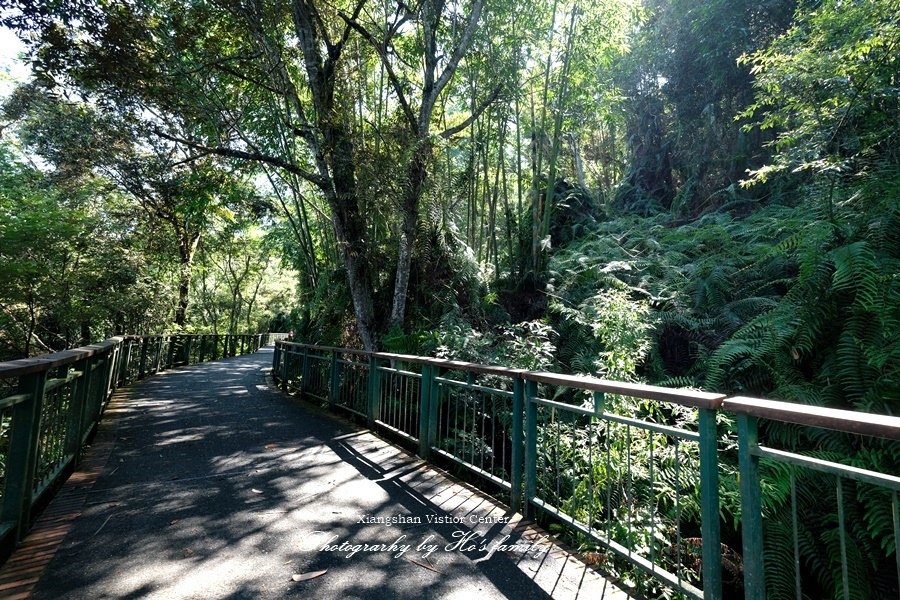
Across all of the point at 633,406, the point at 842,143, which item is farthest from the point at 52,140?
the point at 842,143

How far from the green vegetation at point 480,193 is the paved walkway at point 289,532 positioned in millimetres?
2133

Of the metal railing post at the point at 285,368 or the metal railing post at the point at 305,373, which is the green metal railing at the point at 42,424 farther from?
the metal railing post at the point at 285,368

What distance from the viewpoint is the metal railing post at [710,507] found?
2.09 meters

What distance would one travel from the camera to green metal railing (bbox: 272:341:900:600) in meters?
1.90

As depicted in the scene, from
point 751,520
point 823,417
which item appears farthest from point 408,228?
point 823,417

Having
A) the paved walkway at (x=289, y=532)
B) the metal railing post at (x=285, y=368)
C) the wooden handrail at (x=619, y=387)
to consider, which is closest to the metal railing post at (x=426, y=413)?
the paved walkway at (x=289, y=532)

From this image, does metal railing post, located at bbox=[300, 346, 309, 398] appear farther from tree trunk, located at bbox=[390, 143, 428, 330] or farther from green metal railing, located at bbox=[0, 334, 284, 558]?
green metal railing, located at bbox=[0, 334, 284, 558]

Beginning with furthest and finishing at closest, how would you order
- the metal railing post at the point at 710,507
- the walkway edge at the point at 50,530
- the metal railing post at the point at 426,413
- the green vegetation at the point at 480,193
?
the green vegetation at the point at 480,193 < the metal railing post at the point at 426,413 < the walkway edge at the point at 50,530 < the metal railing post at the point at 710,507

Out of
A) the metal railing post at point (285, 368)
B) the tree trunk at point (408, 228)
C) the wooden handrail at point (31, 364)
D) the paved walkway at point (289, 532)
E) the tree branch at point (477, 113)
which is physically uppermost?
the tree branch at point (477, 113)

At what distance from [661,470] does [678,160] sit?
14998 millimetres

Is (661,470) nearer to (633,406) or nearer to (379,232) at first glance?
(633,406)

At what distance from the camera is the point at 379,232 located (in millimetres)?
9305

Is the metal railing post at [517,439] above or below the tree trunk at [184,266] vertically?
below

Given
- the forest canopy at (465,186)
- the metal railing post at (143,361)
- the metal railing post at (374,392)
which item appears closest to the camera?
the forest canopy at (465,186)
